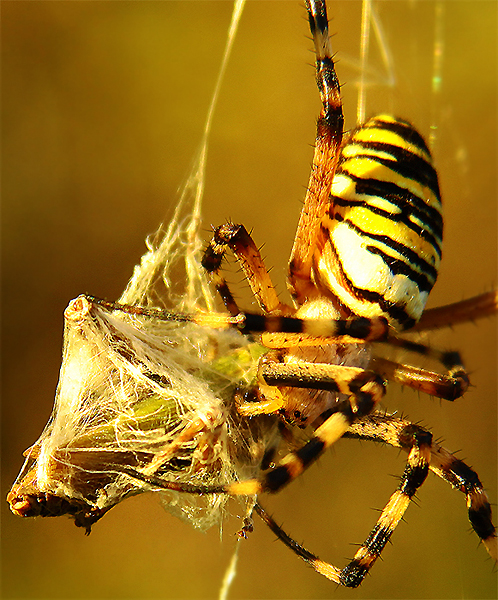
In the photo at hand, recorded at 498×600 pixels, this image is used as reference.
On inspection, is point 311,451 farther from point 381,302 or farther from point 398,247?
point 398,247

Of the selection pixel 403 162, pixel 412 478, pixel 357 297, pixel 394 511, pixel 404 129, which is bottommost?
pixel 394 511

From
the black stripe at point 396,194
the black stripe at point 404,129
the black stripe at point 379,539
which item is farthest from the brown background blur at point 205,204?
the black stripe at point 396,194

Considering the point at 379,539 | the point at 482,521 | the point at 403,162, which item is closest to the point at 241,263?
the point at 403,162

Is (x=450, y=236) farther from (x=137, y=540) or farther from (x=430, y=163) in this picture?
(x=137, y=540)

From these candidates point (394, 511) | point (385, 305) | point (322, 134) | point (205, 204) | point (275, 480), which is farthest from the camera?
point (205, 204)

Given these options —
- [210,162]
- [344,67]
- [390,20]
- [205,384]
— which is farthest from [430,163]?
[390,20]

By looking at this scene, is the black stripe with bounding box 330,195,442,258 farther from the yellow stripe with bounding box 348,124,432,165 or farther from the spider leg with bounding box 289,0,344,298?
the yellow stripe with bounding box 348,124,432,165
